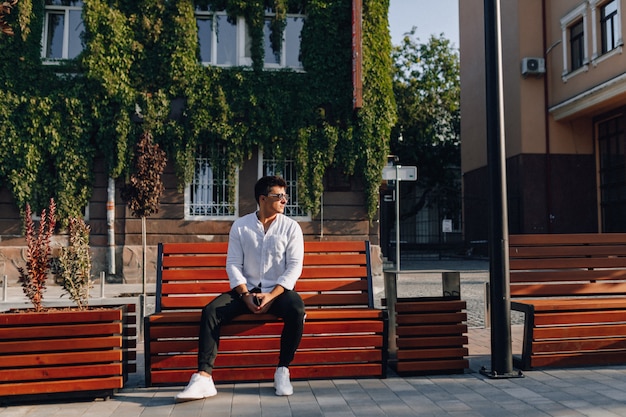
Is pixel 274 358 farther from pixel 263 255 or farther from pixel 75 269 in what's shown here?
pixel 75 269

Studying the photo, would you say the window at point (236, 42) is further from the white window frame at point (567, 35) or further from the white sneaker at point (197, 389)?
the white sneaker at point (197, 389)

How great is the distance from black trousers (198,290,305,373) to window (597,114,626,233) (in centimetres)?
2034

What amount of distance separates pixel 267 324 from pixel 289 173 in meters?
11.7

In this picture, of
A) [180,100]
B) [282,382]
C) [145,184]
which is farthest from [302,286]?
[180,100]

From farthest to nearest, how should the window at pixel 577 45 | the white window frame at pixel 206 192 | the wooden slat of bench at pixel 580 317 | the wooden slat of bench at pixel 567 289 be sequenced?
the window at pixel 577 45 < the white window frame at pixel 206 192 < the wooden slat of bench at pixel 567 289 < the wooden slat of bench at pixel 580 317

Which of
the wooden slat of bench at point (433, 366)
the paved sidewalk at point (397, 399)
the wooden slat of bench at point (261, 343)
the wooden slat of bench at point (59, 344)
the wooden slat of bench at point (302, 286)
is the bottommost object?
the paved sidewalk at point (397, 399)

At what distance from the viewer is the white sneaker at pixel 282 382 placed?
4.65m

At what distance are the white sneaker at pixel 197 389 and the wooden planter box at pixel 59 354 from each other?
0.55 metres

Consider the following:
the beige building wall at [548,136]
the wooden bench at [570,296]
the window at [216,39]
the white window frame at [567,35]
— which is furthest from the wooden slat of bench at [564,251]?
the beige building wall at [548,136]

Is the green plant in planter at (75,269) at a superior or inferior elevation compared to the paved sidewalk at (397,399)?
superior

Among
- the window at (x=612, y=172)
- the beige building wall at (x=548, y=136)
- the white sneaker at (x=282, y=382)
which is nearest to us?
the white sneaker at (x=282, y=382)

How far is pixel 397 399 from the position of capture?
452 centimetres

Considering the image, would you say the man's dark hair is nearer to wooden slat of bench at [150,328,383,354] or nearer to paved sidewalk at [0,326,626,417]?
wooden slat of bench at [150,328,383,354]

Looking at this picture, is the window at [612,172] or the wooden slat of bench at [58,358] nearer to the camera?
the wooden slat of bench at [58,358]
